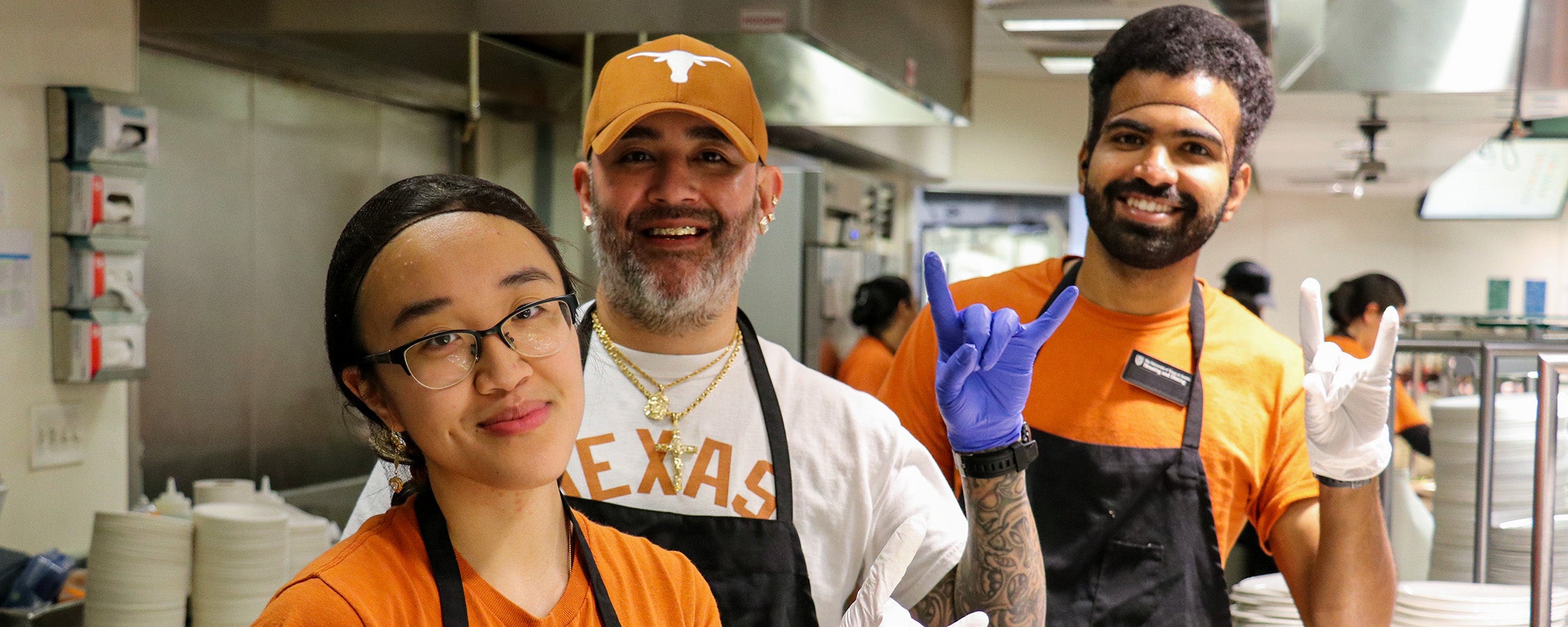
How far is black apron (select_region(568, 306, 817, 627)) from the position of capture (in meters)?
1.33

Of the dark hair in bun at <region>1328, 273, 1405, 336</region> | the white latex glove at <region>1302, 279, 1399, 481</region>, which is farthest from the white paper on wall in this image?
the dark hair in bun at <region>1328, 273, 1405, 336</region>

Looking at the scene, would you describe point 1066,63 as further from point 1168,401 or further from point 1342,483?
point 1342,483

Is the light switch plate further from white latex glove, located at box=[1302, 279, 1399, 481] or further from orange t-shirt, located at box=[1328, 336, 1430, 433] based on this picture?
orange t-shirt, located at box=[1328, 336, 1430, 433]

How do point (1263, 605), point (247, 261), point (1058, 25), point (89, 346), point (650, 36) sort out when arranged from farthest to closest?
point (1058, 25), point (247, 261), point (650, 36), point (89, 346), point (1263, 605)

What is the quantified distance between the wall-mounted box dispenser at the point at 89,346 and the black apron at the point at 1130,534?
75.0 inches

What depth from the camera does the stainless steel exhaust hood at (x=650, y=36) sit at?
2.29 meters

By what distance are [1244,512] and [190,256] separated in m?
2.49

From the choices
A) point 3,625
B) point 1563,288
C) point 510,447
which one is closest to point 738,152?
point 510,447

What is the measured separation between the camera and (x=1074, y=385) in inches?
66.2

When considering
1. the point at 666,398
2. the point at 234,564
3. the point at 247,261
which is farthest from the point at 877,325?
the point at 666,398

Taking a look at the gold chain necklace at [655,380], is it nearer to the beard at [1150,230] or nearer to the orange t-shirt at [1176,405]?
the orange t-shirt at [1176,405]

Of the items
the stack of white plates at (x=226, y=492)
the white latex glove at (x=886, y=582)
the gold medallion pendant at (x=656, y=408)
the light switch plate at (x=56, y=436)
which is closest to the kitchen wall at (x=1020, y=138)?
the stack of white plates at (x=226, y=492)

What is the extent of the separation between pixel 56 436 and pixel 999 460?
203 centimetres

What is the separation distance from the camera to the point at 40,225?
241 centimetres
